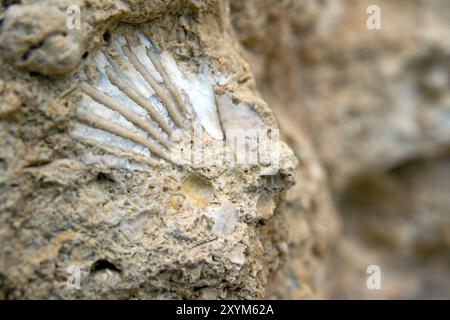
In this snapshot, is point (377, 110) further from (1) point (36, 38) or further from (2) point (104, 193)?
(1) point (36, 38)

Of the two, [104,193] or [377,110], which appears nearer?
[104,193]

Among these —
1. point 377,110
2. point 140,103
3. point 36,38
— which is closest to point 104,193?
point 140,103

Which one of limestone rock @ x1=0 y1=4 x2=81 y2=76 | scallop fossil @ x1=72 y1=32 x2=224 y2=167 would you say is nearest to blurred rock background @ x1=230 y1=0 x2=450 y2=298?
scallop fossil @ x1=72 y1=32 x2=224 y2=167

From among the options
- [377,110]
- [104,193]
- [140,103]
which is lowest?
[104,193]

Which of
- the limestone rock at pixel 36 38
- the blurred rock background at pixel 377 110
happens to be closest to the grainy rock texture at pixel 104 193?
the limestone rock at pixel 36 38

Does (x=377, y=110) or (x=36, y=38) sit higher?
(x=377, y=110)
